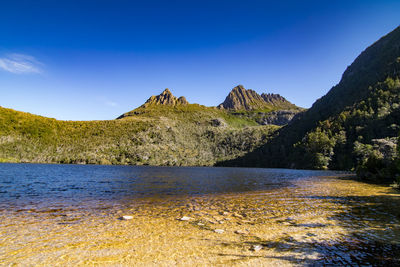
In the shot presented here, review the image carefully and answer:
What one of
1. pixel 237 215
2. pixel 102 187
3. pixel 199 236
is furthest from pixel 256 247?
pixel 102 187

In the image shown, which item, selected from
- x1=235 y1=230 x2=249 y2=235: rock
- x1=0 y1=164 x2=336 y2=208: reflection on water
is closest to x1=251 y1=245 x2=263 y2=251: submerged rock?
x1=235 y1=230 x2=249 y2=235: rock

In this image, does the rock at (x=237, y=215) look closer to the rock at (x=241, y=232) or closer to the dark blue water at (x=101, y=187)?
the rock at (x=241, y=232)

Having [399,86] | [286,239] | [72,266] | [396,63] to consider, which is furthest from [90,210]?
[396,63]

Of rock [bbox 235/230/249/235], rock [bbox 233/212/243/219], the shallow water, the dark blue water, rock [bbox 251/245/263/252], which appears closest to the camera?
the shallow water

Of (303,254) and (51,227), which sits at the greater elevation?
(303,254)

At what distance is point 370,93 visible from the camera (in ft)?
557

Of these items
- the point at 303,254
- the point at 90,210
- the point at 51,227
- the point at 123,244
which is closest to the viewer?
the point at 303,254

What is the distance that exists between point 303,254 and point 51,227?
A: 13.6 m

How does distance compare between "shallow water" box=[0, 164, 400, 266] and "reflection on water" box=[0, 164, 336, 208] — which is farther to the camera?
"reflection on water" box=[0, 164, 336, 208]

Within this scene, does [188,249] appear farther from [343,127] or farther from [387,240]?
[343,127]

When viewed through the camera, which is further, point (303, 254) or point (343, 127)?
point (343, 127)

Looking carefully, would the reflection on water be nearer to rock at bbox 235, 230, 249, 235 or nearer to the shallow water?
the shallow water

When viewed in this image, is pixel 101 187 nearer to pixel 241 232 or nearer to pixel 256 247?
pixel 241 232

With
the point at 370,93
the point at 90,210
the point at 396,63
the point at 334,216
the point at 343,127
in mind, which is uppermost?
the point at 396,63
